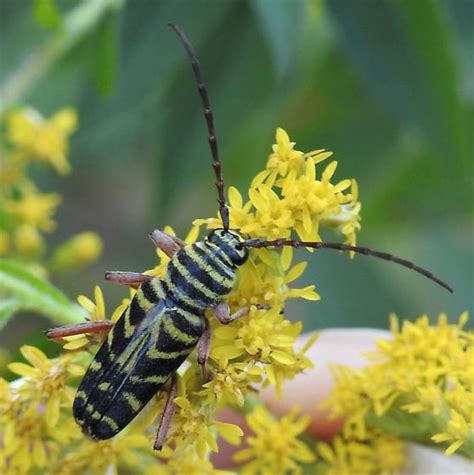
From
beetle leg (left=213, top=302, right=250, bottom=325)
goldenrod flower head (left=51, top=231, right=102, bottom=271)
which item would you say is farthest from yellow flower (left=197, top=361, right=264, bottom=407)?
goldenrod flower head (left=51, top=231, right=102, bottom=271)

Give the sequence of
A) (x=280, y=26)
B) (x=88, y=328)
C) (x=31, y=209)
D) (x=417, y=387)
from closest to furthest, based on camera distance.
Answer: (x=88, y=328) < (x=417, y=387) < (x=280, y=26) < (x=31, y=209)

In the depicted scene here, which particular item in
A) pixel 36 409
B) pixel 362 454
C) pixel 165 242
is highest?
pixel 165 242

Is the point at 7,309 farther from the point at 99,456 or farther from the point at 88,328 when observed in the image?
the point at 99,456

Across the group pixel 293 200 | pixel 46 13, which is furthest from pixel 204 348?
pixel 46 13

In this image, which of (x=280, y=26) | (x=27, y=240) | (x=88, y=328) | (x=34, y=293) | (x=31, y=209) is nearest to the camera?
(x=88, y=328)

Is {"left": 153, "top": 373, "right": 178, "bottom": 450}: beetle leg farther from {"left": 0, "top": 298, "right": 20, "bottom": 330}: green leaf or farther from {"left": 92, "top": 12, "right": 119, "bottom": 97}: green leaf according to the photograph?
{"left": 92, "top": 12, "right": 119, "bottom": 97}: green leaf

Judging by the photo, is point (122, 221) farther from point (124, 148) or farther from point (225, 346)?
point (225, 346)

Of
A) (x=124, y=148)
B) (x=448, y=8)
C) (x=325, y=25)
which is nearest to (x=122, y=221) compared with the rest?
(x=124, y=148)
